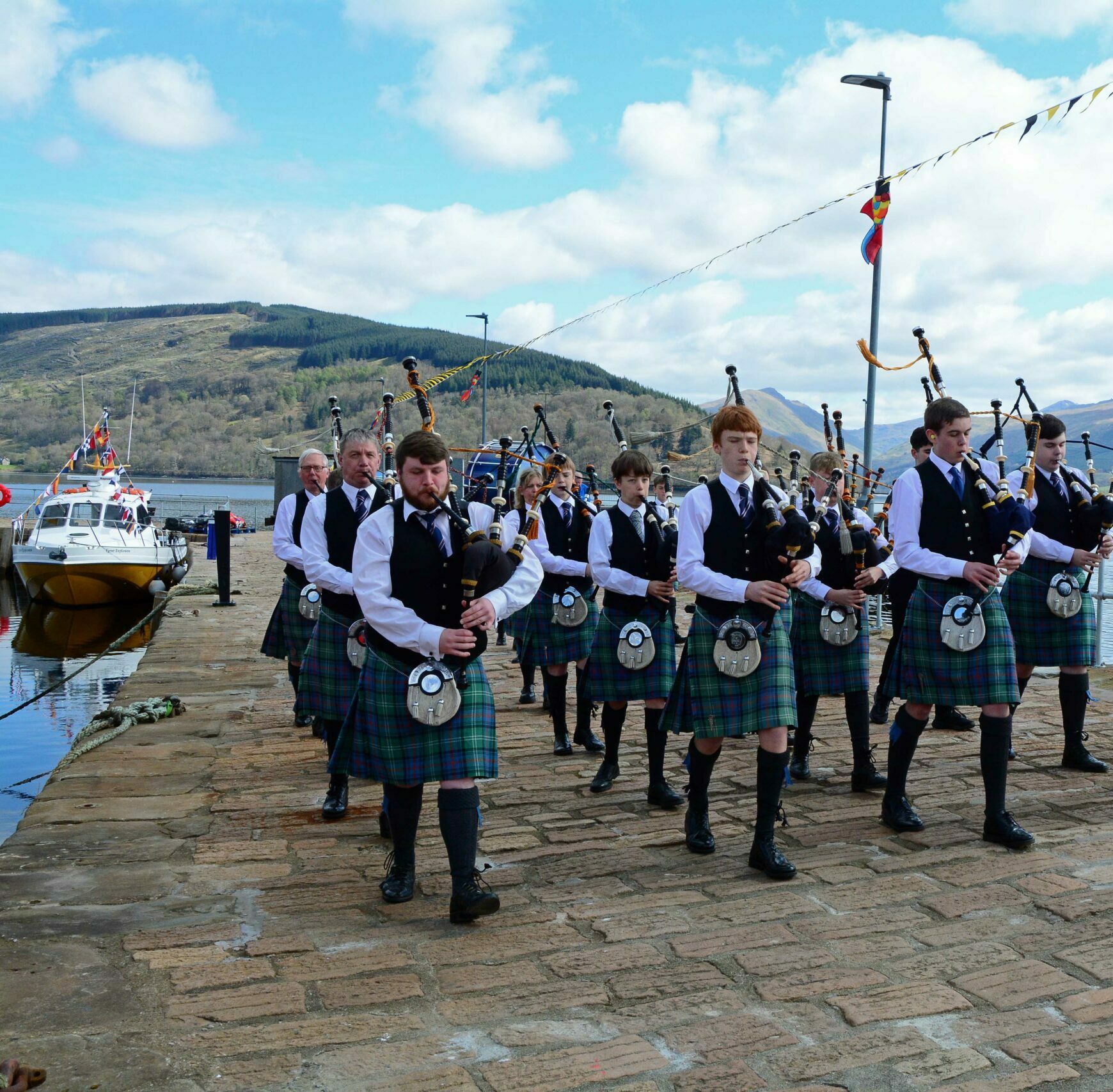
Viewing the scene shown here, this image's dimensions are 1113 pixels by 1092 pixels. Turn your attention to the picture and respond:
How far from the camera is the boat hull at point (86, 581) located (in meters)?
18.3

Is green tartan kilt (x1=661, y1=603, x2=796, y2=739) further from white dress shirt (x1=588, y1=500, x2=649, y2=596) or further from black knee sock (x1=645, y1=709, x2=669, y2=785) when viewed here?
white dress shirt (x1=588, y1=500, x2=649, y2=596)

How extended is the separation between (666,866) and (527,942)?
87cm

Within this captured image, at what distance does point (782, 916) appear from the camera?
339cm

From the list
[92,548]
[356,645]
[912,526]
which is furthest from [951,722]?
[92,548]

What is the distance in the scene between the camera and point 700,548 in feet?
12.9

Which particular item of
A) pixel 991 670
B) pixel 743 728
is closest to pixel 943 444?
pixel 991 670

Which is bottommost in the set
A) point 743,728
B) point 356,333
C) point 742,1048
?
point 742,1048

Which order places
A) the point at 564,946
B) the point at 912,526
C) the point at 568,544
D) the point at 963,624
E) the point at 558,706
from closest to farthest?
the point at 564,946 < the point at 963,624 < the point at 912,526 < the point at 558,706 < the point at 568,544

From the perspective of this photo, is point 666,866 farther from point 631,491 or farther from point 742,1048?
point 631,491

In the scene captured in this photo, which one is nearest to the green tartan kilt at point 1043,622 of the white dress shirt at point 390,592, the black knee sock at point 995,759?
the black knee sock at point 995,759

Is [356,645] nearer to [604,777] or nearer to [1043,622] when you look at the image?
[604,777]

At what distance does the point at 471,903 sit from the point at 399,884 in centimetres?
36

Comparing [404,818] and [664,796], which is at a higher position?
[404,818]

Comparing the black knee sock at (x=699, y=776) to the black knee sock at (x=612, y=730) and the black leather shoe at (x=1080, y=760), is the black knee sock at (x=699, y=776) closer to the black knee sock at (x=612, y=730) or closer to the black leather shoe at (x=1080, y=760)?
the black knee sock at (x=612, y=730)
